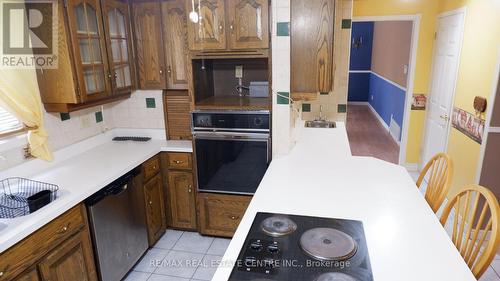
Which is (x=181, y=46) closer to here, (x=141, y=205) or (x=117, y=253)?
(x=141, y=205)

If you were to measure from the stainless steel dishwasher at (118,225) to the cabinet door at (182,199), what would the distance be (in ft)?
1.23

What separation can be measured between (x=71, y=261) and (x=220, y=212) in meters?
1.25

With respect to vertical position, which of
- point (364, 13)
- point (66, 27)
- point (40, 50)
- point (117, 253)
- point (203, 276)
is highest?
point (364, 13)

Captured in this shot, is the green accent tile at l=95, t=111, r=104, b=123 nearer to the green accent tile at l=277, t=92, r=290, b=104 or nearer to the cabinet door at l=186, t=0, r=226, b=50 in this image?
the cabinet door at l=186, t=0, r=226, b=50

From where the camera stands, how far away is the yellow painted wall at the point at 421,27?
13.1 feet

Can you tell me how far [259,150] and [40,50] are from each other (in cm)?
171

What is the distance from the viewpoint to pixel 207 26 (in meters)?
2.48

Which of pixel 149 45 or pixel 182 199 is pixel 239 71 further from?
pixel 182 199

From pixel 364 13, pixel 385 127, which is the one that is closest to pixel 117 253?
pixel 364 13

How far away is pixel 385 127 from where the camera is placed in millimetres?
6695

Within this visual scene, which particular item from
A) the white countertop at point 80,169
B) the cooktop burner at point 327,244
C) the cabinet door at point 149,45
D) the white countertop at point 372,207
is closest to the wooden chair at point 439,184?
the white countertop at point 372,207

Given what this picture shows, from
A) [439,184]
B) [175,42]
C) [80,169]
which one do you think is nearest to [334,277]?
[439,184]

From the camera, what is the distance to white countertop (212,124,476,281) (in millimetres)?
1129

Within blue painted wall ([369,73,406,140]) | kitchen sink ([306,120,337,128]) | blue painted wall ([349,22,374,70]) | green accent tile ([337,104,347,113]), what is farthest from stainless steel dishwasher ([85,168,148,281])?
blue painted wall ([349,22,374,70])
